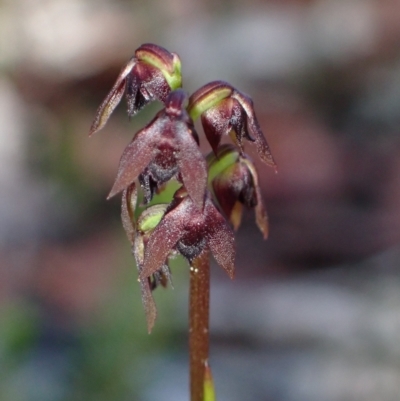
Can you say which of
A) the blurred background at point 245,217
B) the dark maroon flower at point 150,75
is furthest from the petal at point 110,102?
the blurred background at point 245,217

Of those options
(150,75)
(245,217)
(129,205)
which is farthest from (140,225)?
(245,217)

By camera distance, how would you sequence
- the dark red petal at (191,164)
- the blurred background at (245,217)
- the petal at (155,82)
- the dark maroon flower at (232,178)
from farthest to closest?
the blurred background at (245,217) → the dark maroon flower at (232,178) → the petal at (155,82) → the dark red petal at (191,164)

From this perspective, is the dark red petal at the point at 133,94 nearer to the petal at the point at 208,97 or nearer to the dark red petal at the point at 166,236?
the petal at the point at 208,97

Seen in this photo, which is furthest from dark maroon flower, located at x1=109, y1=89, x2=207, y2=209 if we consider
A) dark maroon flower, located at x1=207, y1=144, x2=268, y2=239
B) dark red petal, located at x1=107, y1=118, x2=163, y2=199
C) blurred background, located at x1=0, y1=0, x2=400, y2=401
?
blurred background, located at x1=0, y1=0, x2=400, y2=401

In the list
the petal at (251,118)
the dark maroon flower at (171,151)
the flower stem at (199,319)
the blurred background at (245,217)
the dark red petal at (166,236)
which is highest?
the blurred background at (245,217)

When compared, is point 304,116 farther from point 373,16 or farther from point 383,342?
point 383,342

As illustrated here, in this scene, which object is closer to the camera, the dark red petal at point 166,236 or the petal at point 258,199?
the dark red petal at point 166,236

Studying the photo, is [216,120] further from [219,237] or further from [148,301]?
[148,301]
